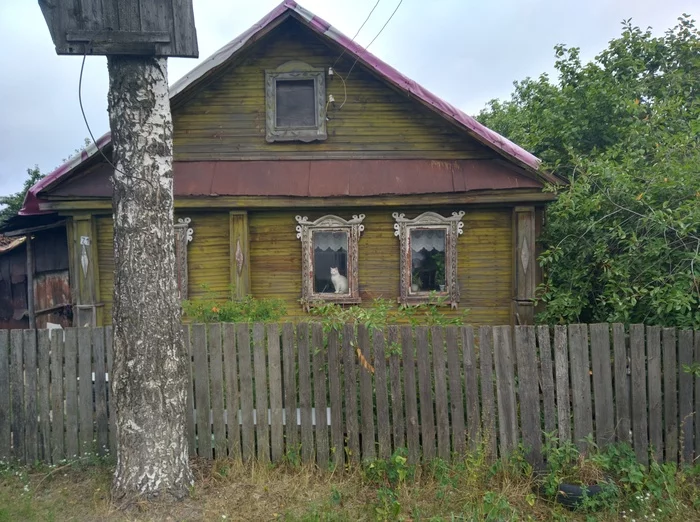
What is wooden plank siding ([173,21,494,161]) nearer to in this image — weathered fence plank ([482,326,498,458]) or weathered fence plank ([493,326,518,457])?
weathered fence plank ([493,326,518,457])

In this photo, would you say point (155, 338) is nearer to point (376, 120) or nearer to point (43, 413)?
point (43, 413)

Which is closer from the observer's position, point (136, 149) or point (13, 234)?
point (136, 149)

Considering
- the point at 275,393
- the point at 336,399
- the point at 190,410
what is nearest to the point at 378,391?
the point at 336,399

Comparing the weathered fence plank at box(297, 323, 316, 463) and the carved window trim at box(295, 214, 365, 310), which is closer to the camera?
the weathered fence plank at box(297, 323, 316, 463)

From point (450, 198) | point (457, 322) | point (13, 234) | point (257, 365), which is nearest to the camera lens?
point (257, 365)

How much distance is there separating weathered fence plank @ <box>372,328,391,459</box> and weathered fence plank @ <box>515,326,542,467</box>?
4.12ft

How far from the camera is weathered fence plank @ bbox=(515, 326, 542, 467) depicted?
4.01 metres

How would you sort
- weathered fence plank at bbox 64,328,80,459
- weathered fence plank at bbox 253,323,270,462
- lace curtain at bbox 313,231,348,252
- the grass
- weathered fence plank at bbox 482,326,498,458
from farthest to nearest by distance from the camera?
lace curtain at bbox 313,231,348,252 < weathered fence plank at bbox 64,328,80,459 < weathered fence plank at bbox 253,323,270,462 < weathered fence plank at bbox 482,326,498,458 < the grass

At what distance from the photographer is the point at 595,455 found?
153 inches

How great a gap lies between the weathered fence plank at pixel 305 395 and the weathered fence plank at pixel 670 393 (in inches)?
129

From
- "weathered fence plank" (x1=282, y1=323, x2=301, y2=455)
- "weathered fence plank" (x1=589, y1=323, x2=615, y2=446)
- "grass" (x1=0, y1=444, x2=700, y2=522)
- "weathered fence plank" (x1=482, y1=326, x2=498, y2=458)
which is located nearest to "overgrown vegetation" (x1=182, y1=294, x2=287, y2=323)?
"weathered fence plank" (x1=282, y1=323, x2=301, y2=455)

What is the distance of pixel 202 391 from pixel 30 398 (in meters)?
1.71

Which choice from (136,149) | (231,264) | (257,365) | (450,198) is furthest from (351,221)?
(136,149)

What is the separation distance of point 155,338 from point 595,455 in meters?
3.97
